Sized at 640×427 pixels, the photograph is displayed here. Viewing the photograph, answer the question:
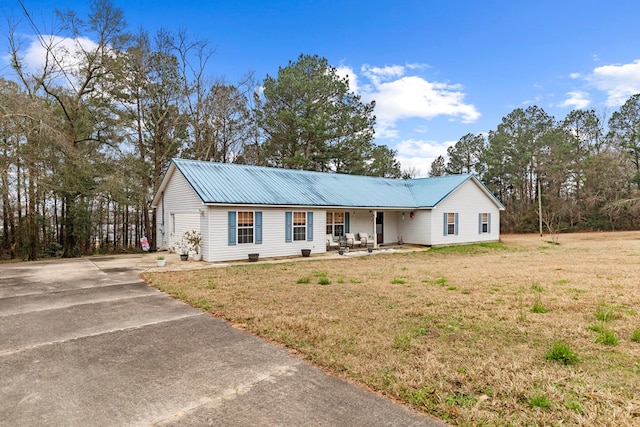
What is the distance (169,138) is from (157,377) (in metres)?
22.1

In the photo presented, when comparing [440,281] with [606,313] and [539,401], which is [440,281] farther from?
[539,401]

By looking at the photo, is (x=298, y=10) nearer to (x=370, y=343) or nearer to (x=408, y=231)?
(x=408, y=231)

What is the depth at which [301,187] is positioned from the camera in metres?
17.4

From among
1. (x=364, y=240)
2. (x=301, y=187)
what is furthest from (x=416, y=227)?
(x=301, y=187)

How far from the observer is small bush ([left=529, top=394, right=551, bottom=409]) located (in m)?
3.04

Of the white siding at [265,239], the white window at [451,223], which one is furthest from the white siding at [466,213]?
the white siding at [265,239]

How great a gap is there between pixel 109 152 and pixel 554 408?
2138cm

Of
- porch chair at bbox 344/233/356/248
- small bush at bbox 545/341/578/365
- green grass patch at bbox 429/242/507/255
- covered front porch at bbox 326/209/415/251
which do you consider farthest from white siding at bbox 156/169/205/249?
small bush at bbox 545/341/578/365

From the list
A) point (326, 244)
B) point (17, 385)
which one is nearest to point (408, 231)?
point (326, 244)

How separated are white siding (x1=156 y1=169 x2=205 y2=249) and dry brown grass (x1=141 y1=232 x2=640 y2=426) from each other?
4.58m

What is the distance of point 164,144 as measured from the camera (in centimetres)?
2303

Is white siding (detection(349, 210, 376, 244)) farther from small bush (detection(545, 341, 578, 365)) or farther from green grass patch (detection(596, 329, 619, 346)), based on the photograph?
small bush (detection(545, 341, 578, 365))

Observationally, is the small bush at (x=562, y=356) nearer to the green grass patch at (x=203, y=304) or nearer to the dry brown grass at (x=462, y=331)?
the dry brown grass at (x=462, y=331)

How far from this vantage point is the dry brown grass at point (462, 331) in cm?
317
